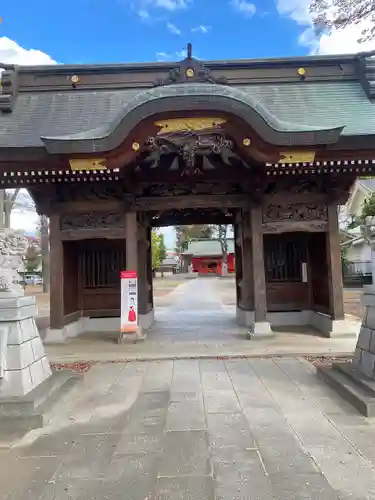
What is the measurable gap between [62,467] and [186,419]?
1.31m

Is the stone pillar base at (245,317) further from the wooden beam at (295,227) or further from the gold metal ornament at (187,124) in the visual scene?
the gold metal ornament at (187,124)

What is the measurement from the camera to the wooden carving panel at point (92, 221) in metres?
8.48

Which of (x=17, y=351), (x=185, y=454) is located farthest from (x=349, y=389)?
(x=17, y=351)

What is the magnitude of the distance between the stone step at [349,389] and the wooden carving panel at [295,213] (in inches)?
155

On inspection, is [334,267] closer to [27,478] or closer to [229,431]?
[229,431]

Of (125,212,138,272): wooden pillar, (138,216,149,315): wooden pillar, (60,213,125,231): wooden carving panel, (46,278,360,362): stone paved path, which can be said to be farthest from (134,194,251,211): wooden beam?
(46,278,360,362): stone paved path

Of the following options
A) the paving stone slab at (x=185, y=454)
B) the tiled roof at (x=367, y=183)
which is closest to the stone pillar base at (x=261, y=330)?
the paving stone slab at (x=185, y=454)

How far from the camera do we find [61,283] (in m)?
8.47

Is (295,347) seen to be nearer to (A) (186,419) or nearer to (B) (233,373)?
(B) (233,373)

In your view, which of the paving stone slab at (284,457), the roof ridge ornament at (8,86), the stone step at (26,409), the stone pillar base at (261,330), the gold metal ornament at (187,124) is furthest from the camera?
the roof ridge ornament at (8,86)

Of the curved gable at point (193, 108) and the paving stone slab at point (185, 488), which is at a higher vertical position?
the curved gable at point (193, 108)

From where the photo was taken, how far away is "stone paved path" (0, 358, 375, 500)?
255 centimetres

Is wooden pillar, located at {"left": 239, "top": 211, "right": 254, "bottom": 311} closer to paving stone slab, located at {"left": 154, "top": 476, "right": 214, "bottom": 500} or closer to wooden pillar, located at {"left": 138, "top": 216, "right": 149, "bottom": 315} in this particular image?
wooden pillar, located at {"left": 138, "top": 216, "right": 149, "bottom": 315}

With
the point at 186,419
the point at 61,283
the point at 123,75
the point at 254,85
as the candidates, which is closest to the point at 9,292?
the point at 186,419
